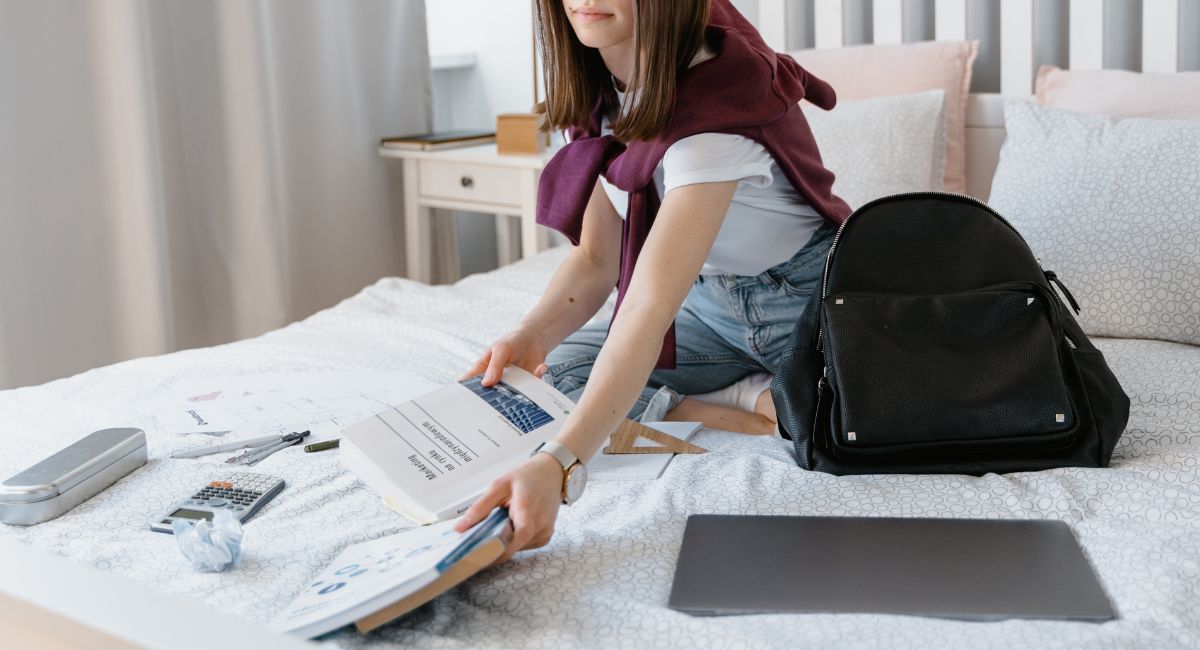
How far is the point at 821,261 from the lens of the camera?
4.72 ft

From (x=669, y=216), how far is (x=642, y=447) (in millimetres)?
271

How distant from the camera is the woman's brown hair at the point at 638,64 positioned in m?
1.22

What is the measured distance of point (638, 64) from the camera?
1.23 meters

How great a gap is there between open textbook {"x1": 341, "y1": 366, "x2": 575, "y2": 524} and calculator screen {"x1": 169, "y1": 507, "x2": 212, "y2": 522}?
0.14m

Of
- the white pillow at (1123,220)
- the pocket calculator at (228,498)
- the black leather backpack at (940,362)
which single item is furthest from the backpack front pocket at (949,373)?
the pocket calculator at (228,498)

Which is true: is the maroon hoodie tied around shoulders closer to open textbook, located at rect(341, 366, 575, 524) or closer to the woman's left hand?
open textbook, located at rect(341, 366, 575, 524)

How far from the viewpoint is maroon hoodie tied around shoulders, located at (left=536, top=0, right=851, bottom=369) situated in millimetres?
1254

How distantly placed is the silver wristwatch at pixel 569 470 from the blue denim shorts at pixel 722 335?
0.44 metres

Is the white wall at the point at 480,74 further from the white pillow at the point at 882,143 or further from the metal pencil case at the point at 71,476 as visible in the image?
the metal pencil case at the point at 71,476

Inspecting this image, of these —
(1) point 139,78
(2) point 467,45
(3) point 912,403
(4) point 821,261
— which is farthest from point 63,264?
(3) point 912,403

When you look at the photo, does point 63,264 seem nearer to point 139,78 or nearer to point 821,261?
point 139,78

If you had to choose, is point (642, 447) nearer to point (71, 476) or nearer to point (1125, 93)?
point (71, 476)

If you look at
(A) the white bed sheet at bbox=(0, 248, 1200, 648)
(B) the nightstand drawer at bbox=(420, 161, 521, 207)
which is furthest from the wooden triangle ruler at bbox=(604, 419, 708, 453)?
(B) the nightstand drawer at bbox=(420, 161, 521, 207)

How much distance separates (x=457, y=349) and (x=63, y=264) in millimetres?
1011
